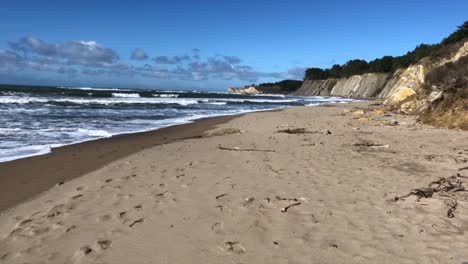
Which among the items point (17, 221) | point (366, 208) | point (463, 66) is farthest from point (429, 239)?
point (463, 66)

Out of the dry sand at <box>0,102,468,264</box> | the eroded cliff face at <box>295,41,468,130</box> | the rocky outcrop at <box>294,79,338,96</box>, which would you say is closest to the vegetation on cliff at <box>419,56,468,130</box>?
the eroded cliff face at <box>295,41,468,130</box>

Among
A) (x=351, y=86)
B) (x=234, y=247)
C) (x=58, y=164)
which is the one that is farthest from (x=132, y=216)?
(x=351, y=86)

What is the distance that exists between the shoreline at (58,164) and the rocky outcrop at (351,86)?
77.8 m

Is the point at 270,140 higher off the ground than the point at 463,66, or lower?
lower

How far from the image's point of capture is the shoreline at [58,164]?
614 cm

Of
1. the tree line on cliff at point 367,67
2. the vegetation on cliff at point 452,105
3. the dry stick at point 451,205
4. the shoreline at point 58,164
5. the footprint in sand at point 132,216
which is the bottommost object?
the shoreline at point 58,164

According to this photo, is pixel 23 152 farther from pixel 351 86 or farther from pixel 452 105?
pixel 351 86

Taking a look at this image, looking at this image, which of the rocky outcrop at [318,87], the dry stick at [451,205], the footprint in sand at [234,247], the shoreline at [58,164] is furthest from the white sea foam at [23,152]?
the rocky outcrop at [318,87]

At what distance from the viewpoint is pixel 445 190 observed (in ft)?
17.2

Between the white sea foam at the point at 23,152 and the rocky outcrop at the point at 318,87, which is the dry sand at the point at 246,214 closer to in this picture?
the white sea foam at the point at 23,152

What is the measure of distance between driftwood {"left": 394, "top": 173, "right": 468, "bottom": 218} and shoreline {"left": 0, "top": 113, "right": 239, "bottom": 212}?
19.4 ft

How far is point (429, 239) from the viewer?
3727 mm

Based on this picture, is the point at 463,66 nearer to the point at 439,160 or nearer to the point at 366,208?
the point at 439,160

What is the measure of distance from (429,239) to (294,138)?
7.67m
